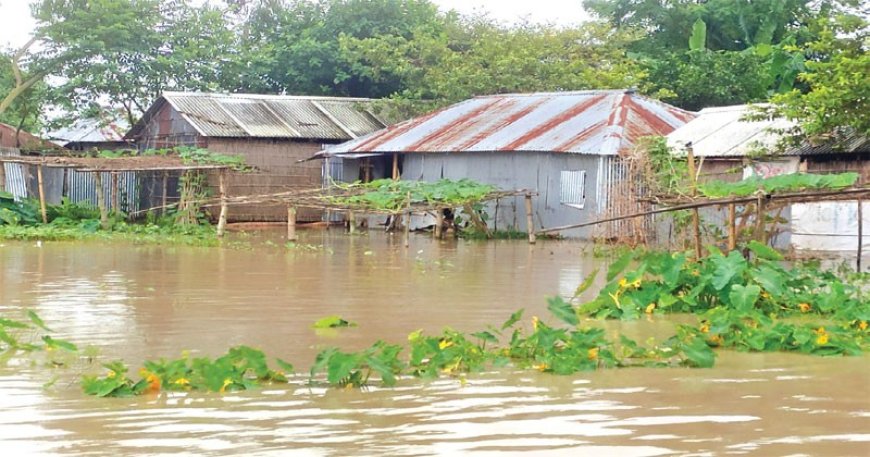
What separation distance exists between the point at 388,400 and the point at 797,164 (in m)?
13.6

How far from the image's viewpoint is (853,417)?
6828mm

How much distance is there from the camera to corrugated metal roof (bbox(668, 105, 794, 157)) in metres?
19.9

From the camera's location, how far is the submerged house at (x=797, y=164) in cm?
1842

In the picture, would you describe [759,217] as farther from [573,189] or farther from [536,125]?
[536,125]

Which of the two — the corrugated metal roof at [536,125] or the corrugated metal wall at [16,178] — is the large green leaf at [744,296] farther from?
the corrugated metal wall at [16,178]

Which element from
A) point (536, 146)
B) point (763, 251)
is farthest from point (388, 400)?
point (536, 146)

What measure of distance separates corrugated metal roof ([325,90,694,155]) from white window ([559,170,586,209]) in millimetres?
629

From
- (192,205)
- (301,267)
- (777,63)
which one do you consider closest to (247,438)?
(301,267)

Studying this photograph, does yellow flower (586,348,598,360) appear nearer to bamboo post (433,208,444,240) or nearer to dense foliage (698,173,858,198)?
dense foliage (698,173,858,198)

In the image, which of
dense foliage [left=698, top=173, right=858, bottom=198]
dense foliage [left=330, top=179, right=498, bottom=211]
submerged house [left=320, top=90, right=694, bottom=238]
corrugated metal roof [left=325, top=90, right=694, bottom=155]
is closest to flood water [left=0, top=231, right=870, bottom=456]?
dense foliage [left=698, top=173, right=858, bottom=198]

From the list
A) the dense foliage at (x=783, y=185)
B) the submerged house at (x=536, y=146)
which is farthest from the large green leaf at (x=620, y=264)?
the submerged house at (x=536, y=146)

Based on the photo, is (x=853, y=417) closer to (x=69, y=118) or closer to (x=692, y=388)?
(x=692, y=388)

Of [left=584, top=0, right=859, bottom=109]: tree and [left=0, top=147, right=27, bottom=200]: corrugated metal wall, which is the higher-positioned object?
[left=584, top=0, right=859, bottom=109]: tree

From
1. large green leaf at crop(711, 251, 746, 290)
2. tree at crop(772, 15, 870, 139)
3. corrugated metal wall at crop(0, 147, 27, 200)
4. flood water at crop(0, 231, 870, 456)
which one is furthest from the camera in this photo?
corrugated metal wall at crop(0, 147, 27, 200)
